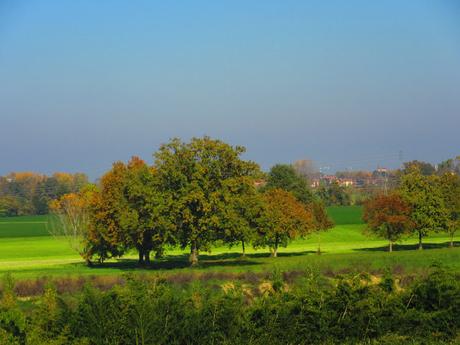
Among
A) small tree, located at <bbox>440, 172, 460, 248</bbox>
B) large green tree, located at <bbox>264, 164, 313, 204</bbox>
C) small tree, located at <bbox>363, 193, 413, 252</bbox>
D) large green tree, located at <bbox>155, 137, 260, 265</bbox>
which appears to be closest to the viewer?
large green tree, located at <bbox>155, 137, 260, 265</bbox>

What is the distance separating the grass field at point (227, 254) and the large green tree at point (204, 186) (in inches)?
124

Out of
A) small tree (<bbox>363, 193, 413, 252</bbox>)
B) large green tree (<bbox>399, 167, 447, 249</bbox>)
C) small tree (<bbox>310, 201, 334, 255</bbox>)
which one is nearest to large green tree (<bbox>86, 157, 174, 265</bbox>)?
small tree (<bbox>310, 201, 334, 255</bbox>)

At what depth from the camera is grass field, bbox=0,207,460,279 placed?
56.6 meters

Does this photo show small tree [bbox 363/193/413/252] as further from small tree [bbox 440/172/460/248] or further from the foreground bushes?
the foreground bushes

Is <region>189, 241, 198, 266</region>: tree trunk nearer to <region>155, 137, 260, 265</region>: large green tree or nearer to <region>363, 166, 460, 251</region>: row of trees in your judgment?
<region>155, 137, 260, 265</region>: large green tree

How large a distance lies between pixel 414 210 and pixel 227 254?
72.3 feet

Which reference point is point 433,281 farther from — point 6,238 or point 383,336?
point 6,238

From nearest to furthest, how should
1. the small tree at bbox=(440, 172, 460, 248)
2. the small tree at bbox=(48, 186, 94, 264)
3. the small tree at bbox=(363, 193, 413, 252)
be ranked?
1. the small tree at bbox=(48, 186, 94, 264)
2. the small tree at bbox=(363, 193, 413, 252)
3. the small tree at bbox=(440, 172, 460, 248)

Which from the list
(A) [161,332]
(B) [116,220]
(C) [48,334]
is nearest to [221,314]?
(A) [161,332]

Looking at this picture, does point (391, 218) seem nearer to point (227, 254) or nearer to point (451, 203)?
point (451, 203)

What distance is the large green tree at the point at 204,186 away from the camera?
56281mm

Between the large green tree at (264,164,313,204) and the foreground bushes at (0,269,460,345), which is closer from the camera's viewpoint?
the foreground bushes at (0,269,460,345)

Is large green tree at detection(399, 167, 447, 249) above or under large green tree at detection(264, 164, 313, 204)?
under

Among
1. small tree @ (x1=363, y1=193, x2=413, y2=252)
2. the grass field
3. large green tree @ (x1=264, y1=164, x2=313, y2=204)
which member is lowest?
the grass field
